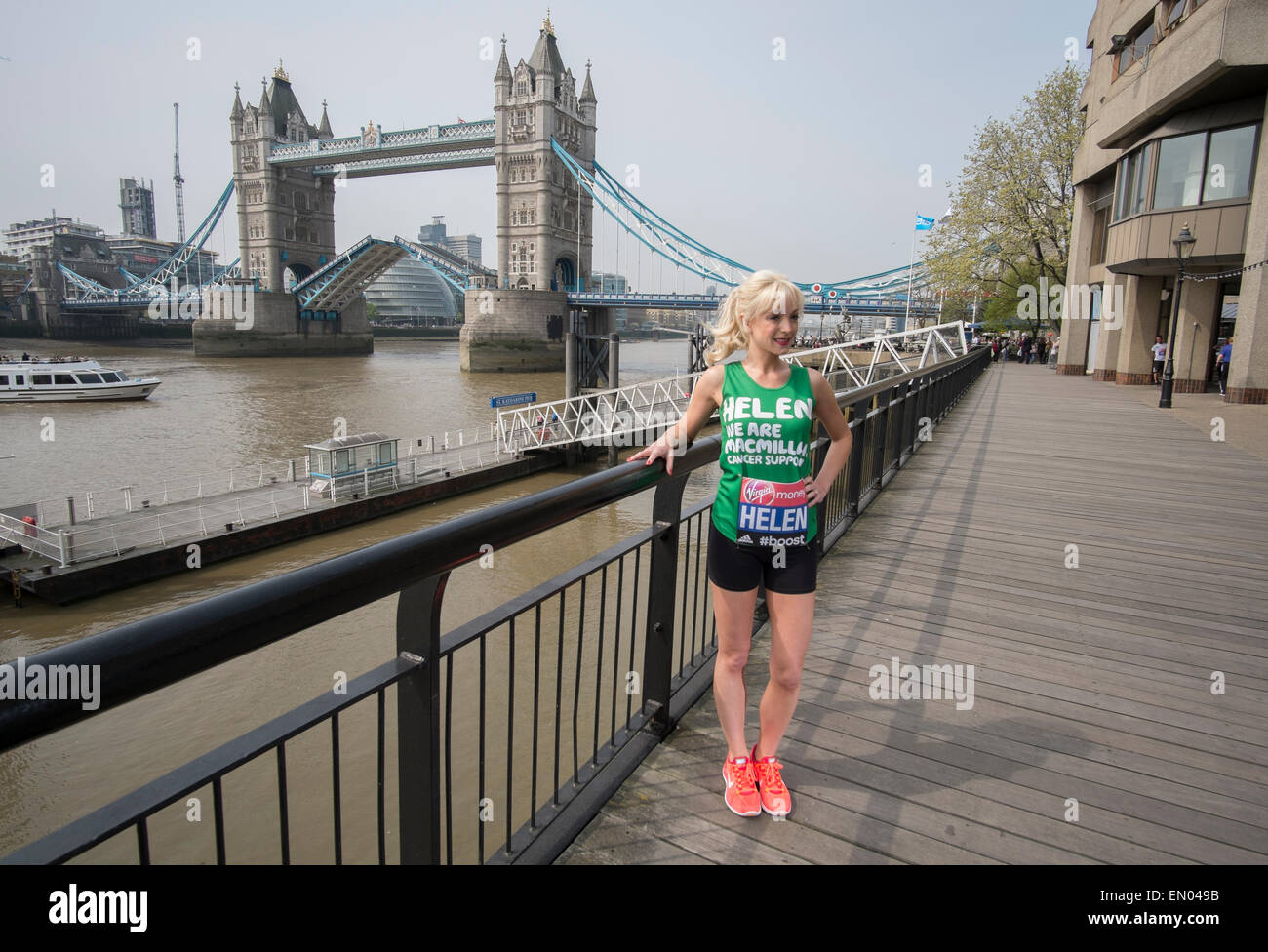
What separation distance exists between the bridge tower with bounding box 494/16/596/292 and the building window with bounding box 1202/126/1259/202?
5788cm

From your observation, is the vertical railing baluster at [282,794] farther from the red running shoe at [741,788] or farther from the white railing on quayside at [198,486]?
the white railing on quayside at [198,486]

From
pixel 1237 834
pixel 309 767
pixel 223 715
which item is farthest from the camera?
pixel 223 715

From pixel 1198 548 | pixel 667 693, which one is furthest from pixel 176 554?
pixel 1198 548

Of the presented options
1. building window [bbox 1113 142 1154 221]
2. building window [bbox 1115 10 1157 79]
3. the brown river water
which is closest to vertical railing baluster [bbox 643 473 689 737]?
the brown river water

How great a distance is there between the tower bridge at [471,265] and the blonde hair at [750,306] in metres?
57.8

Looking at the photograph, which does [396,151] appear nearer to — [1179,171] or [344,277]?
[344,277]

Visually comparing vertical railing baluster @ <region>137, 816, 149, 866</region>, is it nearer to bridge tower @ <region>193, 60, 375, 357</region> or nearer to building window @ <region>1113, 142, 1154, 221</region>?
building window @ <region>1113, 142, 1154, 221</region>

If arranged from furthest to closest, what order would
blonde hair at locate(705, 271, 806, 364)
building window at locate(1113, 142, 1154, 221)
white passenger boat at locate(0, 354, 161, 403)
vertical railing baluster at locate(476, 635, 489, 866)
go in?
white passenger boat at locate(0, 354, 161, 403), building window at locate(1113, 142, 1154, 221), blonde hair at locate(705, 271, 806, 364), vertical railing baluster at locate(476, 635, 489, 866)

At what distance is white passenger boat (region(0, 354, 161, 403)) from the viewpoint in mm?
34781

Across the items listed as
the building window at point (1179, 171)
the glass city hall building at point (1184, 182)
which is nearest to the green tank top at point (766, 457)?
the glass city hall building at point (1184, 182)

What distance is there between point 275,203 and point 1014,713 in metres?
95.6

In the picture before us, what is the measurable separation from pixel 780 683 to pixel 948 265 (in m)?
35.7
